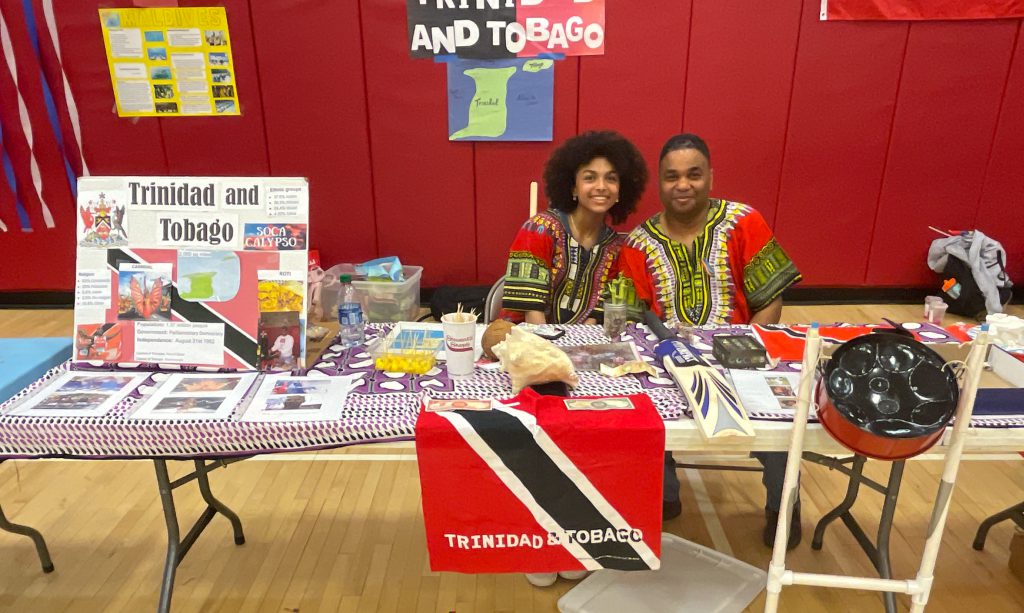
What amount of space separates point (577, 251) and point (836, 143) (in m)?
2.41

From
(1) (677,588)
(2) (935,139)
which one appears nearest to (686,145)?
(1) (677,588)

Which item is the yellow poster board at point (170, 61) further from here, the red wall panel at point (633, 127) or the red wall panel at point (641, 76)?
the red wall panel at point (641, 76)

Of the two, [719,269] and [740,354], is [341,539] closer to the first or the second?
[740,354]

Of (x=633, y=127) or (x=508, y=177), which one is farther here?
(x=508, y=177)

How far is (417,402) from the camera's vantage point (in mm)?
1356

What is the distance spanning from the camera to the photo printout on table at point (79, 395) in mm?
1322

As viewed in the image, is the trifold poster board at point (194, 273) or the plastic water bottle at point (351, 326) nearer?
→ the trifold poster board at point (194, 273)

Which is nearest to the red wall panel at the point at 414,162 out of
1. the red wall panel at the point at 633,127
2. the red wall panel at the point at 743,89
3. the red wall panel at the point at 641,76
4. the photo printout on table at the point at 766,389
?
the red wall panel at the point at 633,127

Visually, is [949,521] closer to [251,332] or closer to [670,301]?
[670,301]

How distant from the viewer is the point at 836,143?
12.3 ft

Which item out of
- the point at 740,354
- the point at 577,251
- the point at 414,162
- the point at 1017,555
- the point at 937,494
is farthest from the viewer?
the point at 414,162

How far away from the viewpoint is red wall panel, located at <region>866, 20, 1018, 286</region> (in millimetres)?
3574

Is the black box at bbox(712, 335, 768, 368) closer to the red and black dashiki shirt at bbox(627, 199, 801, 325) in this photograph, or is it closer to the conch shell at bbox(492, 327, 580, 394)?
the conch shell at bbox(492, 327, 580, 394)

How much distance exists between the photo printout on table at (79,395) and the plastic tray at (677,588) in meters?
1.21
